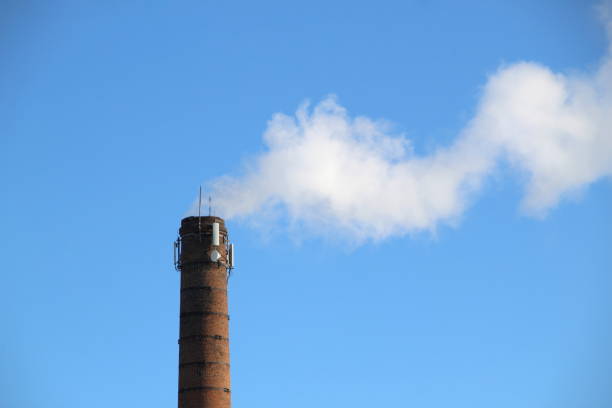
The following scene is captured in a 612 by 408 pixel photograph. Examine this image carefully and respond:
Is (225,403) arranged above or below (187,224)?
below

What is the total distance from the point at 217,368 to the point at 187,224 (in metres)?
8.64

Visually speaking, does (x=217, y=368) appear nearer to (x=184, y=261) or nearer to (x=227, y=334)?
(x=227, y=334)

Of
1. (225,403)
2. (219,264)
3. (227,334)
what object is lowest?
(225,403)

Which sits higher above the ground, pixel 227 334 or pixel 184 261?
pixel 184 261

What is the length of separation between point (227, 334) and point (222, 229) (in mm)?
6252

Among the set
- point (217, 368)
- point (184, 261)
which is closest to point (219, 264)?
point (184, 261)

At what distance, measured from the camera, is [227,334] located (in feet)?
196

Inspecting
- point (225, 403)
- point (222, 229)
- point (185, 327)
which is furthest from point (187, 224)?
point (225, 403)

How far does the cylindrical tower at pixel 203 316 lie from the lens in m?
58.1

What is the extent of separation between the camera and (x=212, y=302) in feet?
195

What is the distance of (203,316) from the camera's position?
194ft

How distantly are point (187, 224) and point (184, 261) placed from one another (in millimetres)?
2253

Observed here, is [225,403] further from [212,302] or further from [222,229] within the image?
[222,229]

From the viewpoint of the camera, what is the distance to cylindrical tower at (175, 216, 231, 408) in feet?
191
